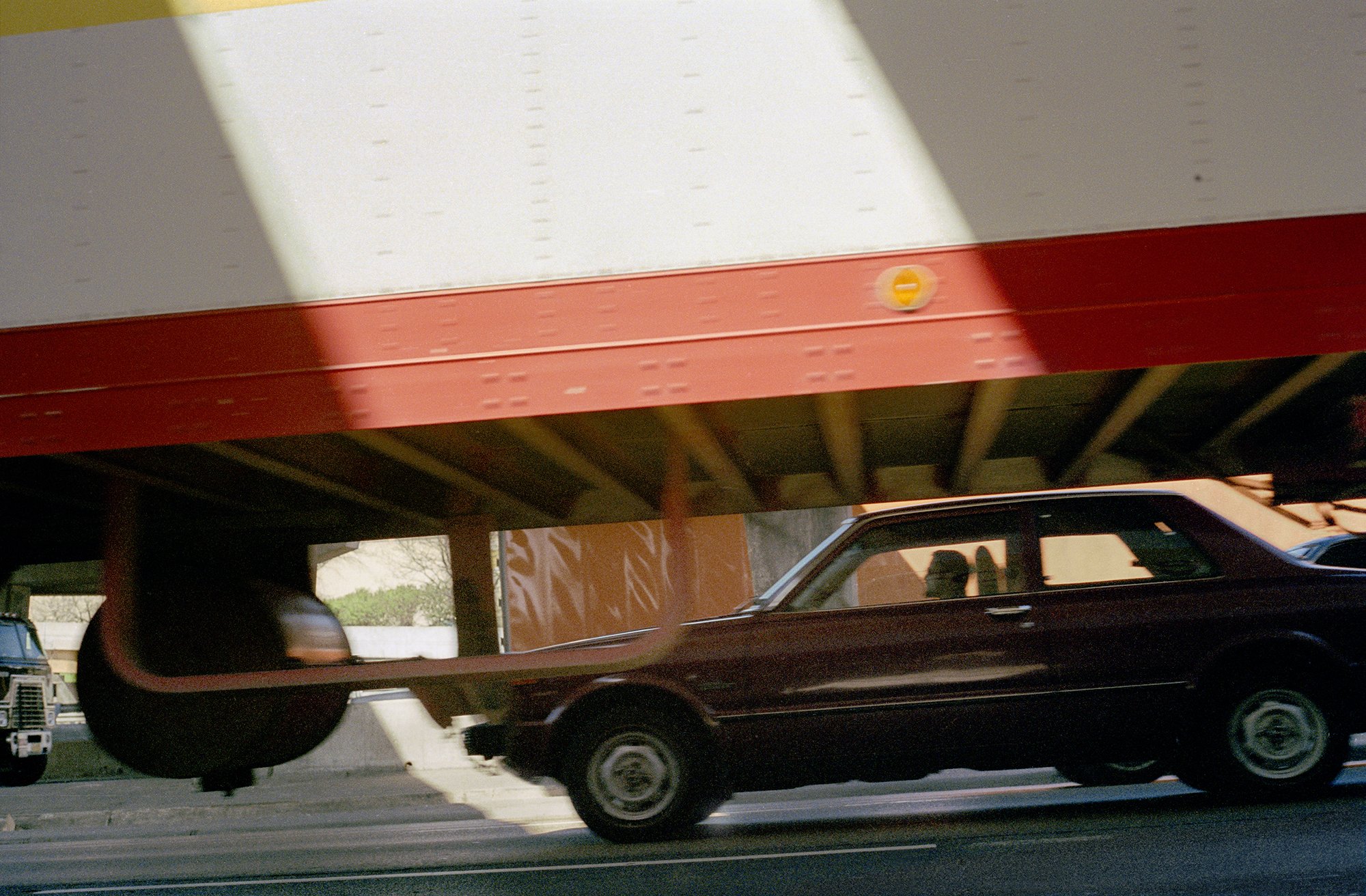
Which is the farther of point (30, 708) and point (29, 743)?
point (30, 708)

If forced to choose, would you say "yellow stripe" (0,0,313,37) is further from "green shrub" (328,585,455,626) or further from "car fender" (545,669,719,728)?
"green shrub" (328,585,455,626)

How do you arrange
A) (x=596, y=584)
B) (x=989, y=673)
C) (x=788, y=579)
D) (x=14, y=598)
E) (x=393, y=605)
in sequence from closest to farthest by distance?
(x=989, y=673), (x=788, y=579), (x=14, y=598), (x=596, y=584), (x=393, y=605)

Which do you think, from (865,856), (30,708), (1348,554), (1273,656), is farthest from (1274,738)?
(30,708)

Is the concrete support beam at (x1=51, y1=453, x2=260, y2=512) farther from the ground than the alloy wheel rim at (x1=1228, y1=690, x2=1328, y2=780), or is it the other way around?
the concrete support beam at (x1=51, y1=453, x2=260, y2=512)

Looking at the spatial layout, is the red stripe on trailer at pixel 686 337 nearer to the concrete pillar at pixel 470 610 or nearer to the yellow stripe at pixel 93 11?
the yellow stripe at pixel 93 11

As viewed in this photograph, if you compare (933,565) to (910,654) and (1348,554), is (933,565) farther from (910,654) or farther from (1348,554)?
(1348,554)

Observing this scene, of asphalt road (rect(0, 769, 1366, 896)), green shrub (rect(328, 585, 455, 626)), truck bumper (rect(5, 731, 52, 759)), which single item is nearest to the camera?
asphalt road (rect(0, 769, 1366, 896))

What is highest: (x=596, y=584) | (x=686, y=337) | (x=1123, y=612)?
(x=686, y=337)

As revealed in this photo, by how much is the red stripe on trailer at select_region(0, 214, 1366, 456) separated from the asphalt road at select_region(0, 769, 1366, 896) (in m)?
2.27

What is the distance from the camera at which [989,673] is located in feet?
17.4

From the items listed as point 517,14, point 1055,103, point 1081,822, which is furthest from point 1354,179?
point 1081,822

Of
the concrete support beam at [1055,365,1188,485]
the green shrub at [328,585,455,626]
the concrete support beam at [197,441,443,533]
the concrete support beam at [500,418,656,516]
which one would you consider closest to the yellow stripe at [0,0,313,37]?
the concrete support beam at [197,441,443,533]

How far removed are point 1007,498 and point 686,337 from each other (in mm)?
3016

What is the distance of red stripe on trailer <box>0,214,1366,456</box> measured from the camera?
282 centimetres
